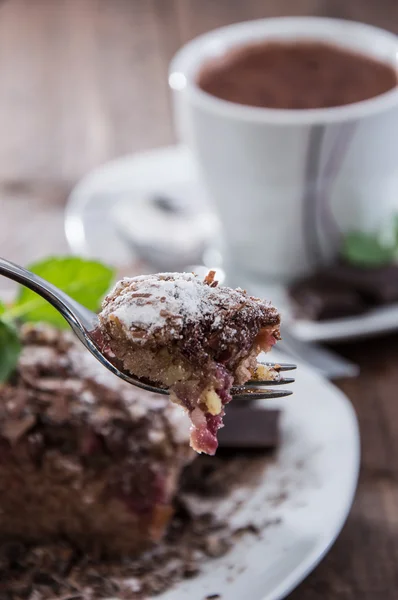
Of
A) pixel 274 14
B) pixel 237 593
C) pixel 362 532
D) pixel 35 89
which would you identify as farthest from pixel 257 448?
pixel 274 14

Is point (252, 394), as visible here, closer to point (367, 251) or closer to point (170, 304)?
point (170, 304)

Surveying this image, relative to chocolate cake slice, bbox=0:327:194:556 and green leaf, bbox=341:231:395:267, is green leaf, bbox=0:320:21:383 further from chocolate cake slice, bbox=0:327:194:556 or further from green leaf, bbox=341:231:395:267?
green leaf, bbox=341:231:395:267

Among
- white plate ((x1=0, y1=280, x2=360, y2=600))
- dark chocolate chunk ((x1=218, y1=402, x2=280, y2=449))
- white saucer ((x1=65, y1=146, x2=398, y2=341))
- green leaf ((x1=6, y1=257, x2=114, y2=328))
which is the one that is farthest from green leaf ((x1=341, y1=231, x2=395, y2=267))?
green leaf ((x1=6, y1=257, x2=114, y2=328))

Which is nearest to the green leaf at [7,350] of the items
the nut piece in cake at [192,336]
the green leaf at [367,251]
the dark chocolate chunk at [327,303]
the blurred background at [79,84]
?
the nut piece in cake at [192,336]

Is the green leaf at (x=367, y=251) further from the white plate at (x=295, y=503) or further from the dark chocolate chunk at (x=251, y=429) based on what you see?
the dark chocolate chunk at (x=251, y=429)

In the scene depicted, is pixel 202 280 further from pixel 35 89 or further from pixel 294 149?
pixel 35 89

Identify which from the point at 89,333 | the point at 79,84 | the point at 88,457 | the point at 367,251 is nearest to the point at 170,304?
the point at 89,333
